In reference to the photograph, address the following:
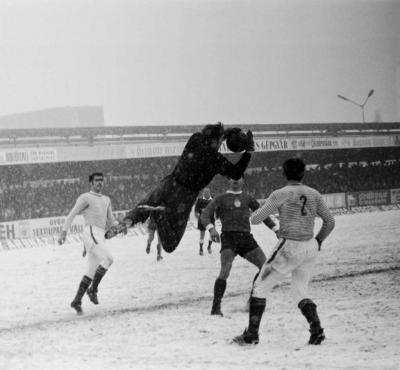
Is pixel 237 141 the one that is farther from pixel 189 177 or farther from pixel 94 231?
pixel 94 231

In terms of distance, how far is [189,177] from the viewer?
7.08 meters

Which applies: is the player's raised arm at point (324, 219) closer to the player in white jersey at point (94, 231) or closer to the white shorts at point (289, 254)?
the white shorts at point (289, 254)

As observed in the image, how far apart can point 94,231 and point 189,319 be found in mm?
2167

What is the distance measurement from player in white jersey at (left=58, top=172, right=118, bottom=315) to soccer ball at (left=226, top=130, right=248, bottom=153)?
3.39 meters

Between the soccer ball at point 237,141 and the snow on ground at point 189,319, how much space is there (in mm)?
1942

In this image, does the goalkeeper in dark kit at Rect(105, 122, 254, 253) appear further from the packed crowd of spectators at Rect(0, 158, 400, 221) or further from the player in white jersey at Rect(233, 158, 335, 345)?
the packed crowd of spectators at Rect(0, 158, 400, 221)

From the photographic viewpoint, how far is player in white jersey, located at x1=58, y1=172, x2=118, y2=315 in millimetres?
9727

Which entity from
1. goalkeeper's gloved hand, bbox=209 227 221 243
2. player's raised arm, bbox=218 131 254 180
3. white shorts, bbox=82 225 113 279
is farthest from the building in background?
player's raised arm, bbox=218 131 254 180

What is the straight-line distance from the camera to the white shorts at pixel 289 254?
6.73m

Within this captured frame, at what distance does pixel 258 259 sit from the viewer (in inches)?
351

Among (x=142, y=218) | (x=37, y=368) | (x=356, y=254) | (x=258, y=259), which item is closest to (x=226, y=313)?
(x=258, y=259)

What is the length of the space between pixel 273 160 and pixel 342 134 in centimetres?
431

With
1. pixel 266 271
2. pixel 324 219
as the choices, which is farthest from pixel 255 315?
pixel 324 219

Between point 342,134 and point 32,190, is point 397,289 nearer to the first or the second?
point 32,190
